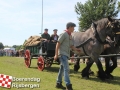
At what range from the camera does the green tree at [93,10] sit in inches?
1389

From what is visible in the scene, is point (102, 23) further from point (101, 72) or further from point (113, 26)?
point (101, 72)

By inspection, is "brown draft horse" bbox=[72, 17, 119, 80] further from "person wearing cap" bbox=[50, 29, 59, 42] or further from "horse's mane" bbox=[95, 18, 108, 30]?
"person wearing cap" bbox=[50, 29, 59, 42]

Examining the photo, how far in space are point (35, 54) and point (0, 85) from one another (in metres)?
6.92

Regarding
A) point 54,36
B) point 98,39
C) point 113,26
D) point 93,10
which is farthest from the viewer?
point 93,10

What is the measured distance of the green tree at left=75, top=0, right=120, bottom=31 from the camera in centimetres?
3528

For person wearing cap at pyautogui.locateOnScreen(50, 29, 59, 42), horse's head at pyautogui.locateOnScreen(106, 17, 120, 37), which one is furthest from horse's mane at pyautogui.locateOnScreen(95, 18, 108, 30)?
person wearing cap at pyautogui.locateOnScreen(50, 29, 59, 42)

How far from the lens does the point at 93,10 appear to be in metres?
36.5

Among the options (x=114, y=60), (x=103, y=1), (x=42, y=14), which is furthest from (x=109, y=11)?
(x=114, y=60)

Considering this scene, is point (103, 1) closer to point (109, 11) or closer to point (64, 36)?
point (109, 11)

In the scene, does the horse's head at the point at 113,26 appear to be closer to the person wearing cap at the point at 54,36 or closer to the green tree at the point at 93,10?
the person wearing cap at the point at 54,36

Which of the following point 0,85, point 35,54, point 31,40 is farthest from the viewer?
point 31,40

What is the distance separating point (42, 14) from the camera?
47.1 feet

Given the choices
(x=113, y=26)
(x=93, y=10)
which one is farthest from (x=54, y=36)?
(x=93, y=10)

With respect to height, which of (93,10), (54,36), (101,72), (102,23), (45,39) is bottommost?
(101,72)
